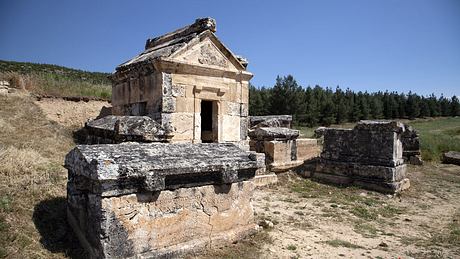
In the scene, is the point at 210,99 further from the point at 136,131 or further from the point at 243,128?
the point at 136,131

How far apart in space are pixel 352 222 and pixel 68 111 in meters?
11.4

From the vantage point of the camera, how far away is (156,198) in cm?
409

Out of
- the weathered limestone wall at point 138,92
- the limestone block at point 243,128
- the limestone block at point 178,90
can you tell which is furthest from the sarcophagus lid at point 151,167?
the limestone block at point 243,128

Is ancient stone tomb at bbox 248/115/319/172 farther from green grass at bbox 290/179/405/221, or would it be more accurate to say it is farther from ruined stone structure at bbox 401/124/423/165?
ruined stone structure at bbox 401/124/423/165

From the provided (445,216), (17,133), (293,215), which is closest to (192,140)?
(293,215)

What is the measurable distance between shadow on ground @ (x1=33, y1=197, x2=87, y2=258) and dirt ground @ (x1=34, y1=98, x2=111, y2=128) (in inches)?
306

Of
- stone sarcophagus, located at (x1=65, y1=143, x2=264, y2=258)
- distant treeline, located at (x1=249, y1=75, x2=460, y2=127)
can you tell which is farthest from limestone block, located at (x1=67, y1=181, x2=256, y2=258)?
distant treeline, located at (x1=249, y1=75, x2=460, y2=127)

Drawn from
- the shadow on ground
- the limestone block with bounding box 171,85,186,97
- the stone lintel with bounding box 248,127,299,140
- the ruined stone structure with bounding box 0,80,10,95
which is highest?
the ruined stone structure with bounding box 0,80,10,95

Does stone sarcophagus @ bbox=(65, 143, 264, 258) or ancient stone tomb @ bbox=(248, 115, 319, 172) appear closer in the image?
stone sarcophagus @ bbox=(65, 143, 264, 258)

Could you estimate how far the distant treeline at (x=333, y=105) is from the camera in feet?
119

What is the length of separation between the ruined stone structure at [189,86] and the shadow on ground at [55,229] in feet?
11.1

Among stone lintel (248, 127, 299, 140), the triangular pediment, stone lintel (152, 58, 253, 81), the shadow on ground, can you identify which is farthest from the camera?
stone lintel (248, 127, 299, 140)

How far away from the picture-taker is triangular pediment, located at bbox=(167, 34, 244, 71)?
8305mm

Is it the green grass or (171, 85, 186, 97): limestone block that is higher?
(171, 85, 186, 97): limestone block
